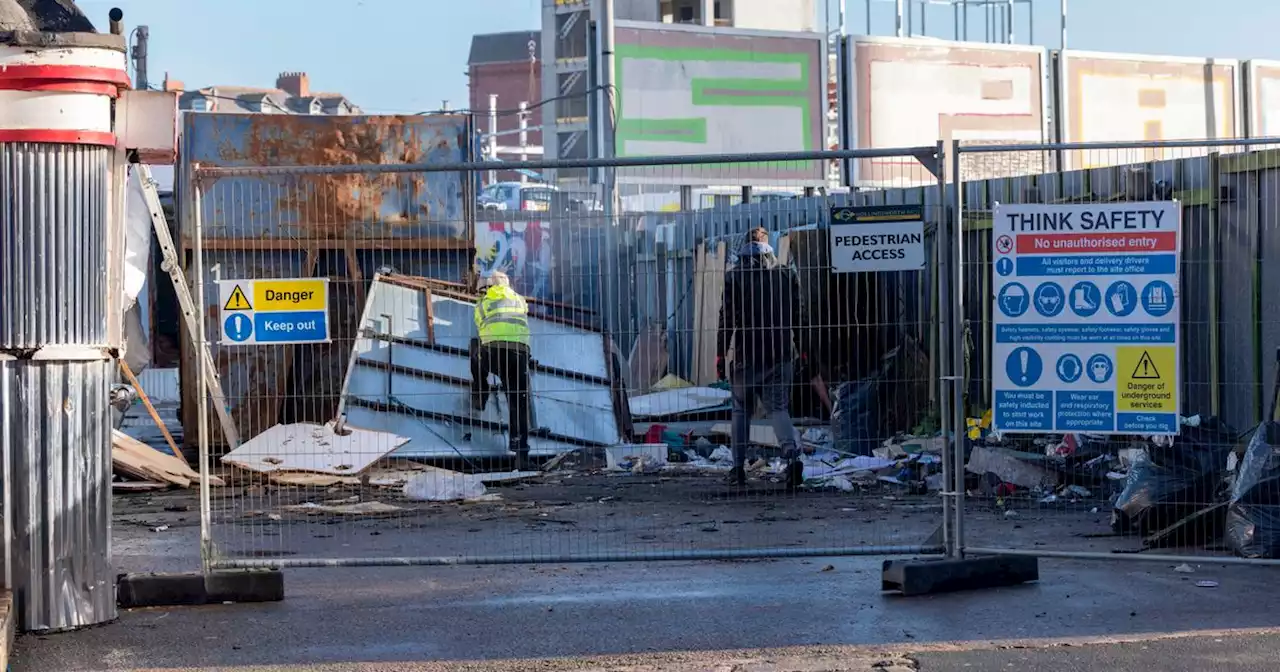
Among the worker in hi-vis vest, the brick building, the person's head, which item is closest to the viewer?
the worker in hi-vis vest

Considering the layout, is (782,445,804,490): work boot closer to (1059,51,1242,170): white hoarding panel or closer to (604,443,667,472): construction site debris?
(604,443,667,472): construction site debris

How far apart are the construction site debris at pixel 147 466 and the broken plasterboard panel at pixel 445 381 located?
3663 millimetres

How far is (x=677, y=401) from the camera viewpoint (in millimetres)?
12766

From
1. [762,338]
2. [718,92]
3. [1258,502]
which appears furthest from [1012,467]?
[718,92]

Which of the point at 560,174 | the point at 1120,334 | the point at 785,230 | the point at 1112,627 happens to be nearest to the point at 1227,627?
the point at 1112,627

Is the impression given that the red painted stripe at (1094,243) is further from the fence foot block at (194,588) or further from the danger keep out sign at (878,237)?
the fence foot block at (194,588)

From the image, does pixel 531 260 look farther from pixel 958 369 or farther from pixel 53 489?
pixel 53 489

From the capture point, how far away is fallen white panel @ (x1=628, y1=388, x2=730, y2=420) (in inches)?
444

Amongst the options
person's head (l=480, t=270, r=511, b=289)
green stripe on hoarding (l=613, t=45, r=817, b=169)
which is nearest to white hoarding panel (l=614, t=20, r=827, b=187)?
green stripe on hoarding (l=613, t=45, r=817, b=169)

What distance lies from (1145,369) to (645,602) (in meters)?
2.68

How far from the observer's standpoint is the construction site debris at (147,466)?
13406 mm

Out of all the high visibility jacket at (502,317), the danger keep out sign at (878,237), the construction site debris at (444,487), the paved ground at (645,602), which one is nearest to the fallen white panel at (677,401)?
the paved ground at (645,602)

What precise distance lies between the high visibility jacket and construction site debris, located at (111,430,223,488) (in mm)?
3851

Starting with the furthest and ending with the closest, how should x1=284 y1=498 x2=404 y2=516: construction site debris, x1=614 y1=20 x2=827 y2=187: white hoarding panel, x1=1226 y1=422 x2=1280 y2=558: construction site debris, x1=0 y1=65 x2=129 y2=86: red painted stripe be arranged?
x1=614 y1=20 x2=827 y2=187: white hoarding panel → x1=284 y1=498 x2=404 y2=516: construction site debris → x1=1226 y1=422 x2=1280 y2=558: construction site debris → x1=0 y1=65 x2=129 y2=86: red painted stripe
